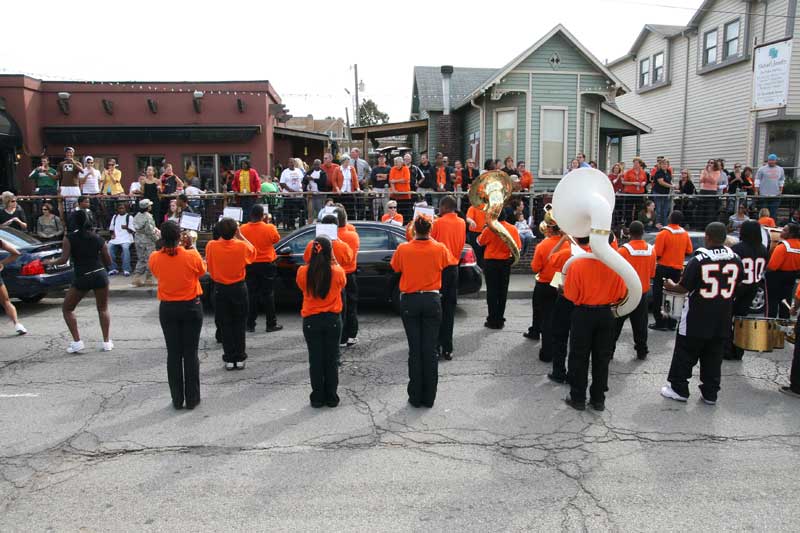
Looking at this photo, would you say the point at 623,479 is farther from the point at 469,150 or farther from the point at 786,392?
the point at 469,150

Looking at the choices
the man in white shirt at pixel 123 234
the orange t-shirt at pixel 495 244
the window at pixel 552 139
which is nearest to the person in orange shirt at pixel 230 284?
the orange t-shirt at pixel 495 244

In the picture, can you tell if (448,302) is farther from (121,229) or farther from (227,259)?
(121,229)

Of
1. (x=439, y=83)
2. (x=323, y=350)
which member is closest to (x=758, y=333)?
(x=323, y=350)

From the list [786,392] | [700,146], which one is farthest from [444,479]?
[700,146]

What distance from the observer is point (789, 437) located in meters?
5.17

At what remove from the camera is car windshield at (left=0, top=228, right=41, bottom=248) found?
412 inches

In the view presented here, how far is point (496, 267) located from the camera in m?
8.63

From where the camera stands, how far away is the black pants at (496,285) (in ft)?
28.3

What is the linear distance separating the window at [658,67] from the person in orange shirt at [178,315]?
26.1m

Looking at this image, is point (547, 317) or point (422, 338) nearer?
point (422, 338)

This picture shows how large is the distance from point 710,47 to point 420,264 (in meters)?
22.9

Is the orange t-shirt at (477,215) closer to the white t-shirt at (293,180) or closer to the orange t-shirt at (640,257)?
the orange t-shirt at (640,257)

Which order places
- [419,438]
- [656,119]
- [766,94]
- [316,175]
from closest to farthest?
[419,438] < [316,175] < [766,94] < [656,119]

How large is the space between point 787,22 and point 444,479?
21392mm
